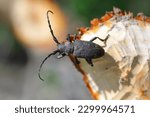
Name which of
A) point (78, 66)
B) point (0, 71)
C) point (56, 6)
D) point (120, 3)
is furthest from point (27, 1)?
point (78, 66)

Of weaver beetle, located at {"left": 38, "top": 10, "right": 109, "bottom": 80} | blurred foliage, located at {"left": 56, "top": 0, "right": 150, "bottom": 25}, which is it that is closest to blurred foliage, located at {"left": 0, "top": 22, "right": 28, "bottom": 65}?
blurred foliage, located at {"left": 56, "top": 0, "right": 150, "bottom": 25}

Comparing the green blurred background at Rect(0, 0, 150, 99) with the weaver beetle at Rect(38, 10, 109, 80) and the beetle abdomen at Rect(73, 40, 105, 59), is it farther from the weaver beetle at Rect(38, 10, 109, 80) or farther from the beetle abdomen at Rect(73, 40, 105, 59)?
the beetle abdomen at Rect(73, 40, 105, 59)

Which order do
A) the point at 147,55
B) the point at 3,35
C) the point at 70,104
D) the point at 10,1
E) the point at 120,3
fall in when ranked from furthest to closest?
the point at 10,1 → the point at 3,35 → the point at 120,3 → the point at 70,104 → the point at 147,55

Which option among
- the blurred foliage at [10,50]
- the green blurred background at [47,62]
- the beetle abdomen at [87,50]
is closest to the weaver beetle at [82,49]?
the beetle abdomen at [87,50]

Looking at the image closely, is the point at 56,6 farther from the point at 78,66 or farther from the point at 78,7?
the point at 78,66

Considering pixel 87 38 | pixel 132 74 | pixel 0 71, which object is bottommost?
pixel 132 74
